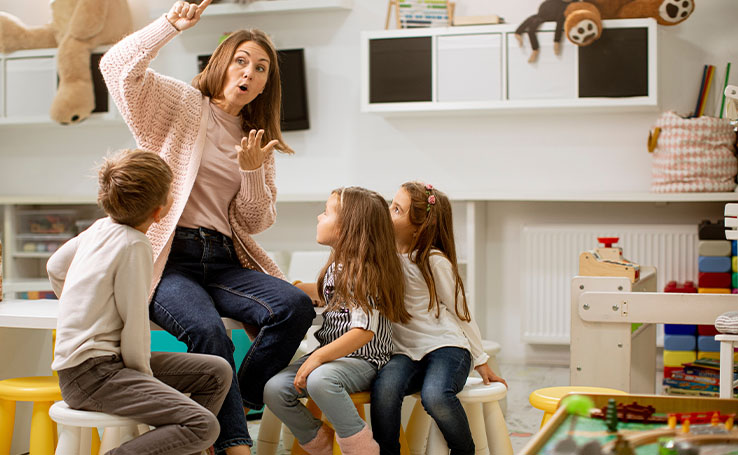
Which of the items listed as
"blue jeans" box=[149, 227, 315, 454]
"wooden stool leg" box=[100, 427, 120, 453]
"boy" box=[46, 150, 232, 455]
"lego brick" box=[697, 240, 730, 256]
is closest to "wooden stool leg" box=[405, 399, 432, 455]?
"blue jeans" box=[149, 227, 315, 454]

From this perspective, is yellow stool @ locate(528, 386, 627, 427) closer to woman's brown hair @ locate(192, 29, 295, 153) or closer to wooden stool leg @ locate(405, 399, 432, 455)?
wooden stool leg @ locate(405, 399, 432, 455)

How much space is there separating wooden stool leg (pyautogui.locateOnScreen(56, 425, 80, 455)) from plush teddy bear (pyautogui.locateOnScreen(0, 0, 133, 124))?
9.80 ft

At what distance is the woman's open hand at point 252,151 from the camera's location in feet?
6.66

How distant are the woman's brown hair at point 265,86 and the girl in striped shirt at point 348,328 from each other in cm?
32

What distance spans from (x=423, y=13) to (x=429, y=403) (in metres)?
2.60

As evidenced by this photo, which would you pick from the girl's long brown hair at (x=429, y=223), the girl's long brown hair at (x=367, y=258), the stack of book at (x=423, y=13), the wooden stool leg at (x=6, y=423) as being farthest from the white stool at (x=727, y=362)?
the stack of book at (x=423, y=13)

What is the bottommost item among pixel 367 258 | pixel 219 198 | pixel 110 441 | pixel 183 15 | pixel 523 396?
pixel 523 396

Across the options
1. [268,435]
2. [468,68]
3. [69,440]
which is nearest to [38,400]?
[69,440]

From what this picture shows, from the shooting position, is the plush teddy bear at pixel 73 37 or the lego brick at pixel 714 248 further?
the plush teddy bear at pixel 73 37

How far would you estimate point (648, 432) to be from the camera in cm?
115

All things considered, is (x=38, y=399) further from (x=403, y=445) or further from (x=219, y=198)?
(x=403, y=445)

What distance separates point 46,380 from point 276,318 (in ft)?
1.90

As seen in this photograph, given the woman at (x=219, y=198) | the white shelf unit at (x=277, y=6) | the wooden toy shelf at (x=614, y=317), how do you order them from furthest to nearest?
the white shelf unit at (x=277, y=6) < the wooden toy shelf at (x=614, y=317) < the woman at (x=219, y=198)

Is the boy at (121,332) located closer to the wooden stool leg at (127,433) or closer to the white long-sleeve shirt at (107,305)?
the white long-sleeve shirt at (107,305)
